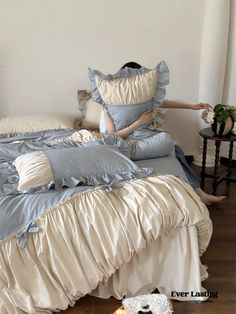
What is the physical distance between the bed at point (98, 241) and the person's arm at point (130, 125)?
2.47 ft

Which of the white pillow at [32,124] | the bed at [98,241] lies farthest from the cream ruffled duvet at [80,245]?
the white pillow at [32,124]

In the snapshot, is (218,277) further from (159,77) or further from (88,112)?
(88,112)

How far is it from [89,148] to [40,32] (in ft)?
5.67

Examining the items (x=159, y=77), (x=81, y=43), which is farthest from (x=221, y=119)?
(x=81, y=43)

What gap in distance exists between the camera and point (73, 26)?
3342mm

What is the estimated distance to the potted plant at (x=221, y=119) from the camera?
2873 millimetres

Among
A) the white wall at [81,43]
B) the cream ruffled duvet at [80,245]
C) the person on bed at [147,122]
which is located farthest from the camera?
the white wall at [81,43]

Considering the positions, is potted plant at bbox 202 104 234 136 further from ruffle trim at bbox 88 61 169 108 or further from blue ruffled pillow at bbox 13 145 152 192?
blue ruffled pillow at bbox 13 145 152 192

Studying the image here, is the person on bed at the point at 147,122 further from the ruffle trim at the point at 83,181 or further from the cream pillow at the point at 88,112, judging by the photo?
the ruffle trim at the point at 83,181

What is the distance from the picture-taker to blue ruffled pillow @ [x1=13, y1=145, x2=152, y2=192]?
6.05 feet

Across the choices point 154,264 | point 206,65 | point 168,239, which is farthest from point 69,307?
point 206,65

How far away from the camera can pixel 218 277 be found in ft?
6.66

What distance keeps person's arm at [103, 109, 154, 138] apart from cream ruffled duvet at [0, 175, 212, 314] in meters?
0.90

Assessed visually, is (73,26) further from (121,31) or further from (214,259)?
(214,259)
